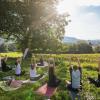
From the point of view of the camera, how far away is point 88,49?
96.5 meters

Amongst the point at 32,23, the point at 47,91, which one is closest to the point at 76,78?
the point at 47,91

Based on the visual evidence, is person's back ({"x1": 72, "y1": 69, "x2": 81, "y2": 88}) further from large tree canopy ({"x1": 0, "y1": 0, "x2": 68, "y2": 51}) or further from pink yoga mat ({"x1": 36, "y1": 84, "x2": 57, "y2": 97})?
large tree canopy ({"x1": 0, "y1": 0, "x2": 68, "y2": 51})

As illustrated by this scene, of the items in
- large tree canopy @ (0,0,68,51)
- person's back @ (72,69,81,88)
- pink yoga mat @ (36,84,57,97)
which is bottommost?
pink yoga mat @ (36,84,57,97)

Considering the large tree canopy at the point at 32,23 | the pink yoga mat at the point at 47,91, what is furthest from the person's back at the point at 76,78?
the large tree canopy at the point at 32,23

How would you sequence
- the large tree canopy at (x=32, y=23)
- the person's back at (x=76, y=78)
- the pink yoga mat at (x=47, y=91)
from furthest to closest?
1. the large tree canopy at (x=32, y=23)
2. the pink yoga mat at (x=47, y=91)
3. the person's back at (x=76, y=78)

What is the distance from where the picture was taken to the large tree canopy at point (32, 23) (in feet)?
197

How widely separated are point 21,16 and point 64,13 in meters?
8.65

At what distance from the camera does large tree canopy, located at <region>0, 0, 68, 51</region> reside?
197 ft

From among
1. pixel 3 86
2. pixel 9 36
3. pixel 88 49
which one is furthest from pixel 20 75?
pixel 88 49

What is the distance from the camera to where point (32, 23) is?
198 ft

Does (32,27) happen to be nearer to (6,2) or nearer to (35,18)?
(35,18)

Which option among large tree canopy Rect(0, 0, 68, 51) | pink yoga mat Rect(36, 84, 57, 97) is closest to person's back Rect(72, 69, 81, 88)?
pink yoga mat Rect(36, 84, 57, 97)

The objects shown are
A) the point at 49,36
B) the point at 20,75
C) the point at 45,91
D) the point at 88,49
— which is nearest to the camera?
the point at 45,91

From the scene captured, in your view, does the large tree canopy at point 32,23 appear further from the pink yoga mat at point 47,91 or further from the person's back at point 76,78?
the person's back at point 76,78
